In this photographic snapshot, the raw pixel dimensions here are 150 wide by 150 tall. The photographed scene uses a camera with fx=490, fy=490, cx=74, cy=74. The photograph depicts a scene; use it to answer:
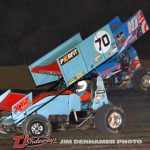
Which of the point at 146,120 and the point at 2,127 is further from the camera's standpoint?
the point at 146,120

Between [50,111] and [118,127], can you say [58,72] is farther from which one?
[118,127]

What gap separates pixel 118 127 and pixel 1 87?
8049mm

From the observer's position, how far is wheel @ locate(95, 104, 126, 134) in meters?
9.30

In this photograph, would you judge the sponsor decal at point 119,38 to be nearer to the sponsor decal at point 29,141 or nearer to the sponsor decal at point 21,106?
the sponsor decal at point 21,106

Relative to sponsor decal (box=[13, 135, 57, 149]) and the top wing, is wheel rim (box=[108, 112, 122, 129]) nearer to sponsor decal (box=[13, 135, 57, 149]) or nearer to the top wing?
the top wing

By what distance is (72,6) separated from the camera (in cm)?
2184

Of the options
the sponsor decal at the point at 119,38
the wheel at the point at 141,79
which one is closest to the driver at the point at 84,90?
the sponsor decal at the point at 119,38

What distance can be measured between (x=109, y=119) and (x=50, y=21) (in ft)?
41.7

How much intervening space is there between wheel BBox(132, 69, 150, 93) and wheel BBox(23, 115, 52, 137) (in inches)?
186

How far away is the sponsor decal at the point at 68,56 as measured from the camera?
31.1 feet

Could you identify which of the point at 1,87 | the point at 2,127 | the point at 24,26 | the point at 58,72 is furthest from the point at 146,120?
the point at 24,26

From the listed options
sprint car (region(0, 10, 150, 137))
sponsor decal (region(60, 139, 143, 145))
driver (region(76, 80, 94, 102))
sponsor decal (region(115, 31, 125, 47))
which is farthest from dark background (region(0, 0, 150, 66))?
sponsor decal (region(60, 139, 143, 145))

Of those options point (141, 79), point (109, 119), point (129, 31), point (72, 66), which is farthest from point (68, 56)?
point (141, 79)

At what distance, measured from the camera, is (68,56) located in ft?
31.4
